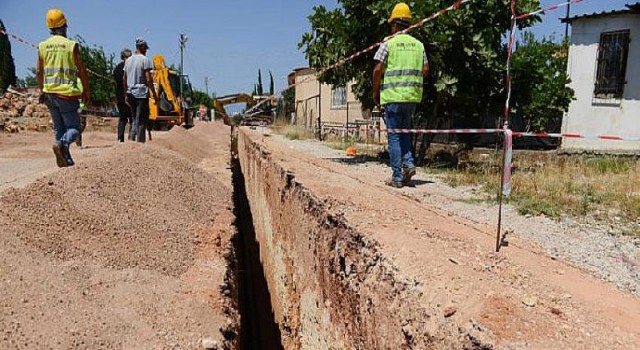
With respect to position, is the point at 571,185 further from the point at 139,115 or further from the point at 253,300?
the point at 139,115

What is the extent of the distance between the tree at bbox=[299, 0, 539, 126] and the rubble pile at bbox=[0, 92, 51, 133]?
39.1ft

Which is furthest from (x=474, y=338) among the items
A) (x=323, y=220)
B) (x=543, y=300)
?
(x=323, y=220)

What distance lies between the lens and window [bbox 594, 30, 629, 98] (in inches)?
388

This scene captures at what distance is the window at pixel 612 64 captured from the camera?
32.3ft

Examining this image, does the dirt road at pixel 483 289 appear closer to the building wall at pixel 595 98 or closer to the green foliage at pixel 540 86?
the green foliage at pixel 540 86

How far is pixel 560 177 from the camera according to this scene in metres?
6.22

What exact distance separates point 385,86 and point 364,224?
2330mm

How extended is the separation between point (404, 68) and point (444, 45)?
235cm

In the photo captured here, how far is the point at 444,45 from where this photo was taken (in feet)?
23.2

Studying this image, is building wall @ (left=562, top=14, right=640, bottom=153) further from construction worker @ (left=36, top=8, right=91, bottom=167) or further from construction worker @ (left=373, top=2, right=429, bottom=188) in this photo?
construction worker @ (left=36, top=8, right=91, bottom=167)

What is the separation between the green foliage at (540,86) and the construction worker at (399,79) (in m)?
3.52

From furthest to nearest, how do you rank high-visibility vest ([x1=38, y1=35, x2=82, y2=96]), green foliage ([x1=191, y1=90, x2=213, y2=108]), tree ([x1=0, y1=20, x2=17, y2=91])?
1. green foliage ([x1=191, y1=90, x2=213, y2=108])
2. tree ([x1=0, y1=20, x2=17, y2=91])
3. high-visibility vest ([x1=38, y1=35, x2=82, y2=96])

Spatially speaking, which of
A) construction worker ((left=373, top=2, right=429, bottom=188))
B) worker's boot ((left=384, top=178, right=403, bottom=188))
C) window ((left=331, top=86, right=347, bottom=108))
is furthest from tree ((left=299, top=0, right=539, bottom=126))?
window ((left=331, top=86, right=347, bottom=108))

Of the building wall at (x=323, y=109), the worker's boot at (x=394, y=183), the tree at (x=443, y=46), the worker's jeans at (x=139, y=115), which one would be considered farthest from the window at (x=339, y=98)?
the worker's boot at (x=394, y=183)
